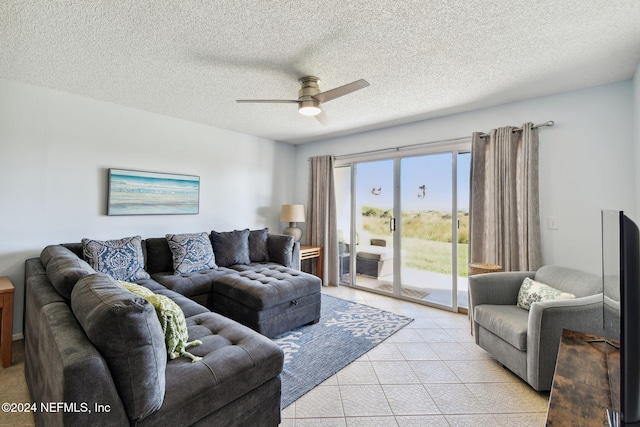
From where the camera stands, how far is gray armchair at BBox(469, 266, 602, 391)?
188cm

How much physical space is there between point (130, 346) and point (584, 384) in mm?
1656

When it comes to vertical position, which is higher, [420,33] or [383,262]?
[420,33]

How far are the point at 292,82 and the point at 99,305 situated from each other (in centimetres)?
225

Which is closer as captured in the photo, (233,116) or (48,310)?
(48,310)

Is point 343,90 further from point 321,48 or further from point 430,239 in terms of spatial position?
point 430,239

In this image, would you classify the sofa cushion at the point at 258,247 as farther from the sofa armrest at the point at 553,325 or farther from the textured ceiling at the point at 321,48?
the sofa armrest at the point at 553,325

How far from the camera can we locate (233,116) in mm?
3619

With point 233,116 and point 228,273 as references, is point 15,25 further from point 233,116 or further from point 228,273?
point 228,273

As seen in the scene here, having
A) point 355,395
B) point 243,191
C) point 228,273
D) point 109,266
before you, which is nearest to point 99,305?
point 355,395

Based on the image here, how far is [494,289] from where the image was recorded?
253 centimetres

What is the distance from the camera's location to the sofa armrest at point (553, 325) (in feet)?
6.15

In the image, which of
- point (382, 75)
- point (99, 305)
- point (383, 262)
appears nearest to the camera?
point (99, 305)

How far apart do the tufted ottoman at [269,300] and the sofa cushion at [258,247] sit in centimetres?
68

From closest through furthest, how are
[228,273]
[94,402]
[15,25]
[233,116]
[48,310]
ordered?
[94,402] → [48,310] → [15,25] → [228,273] → [233,116]
